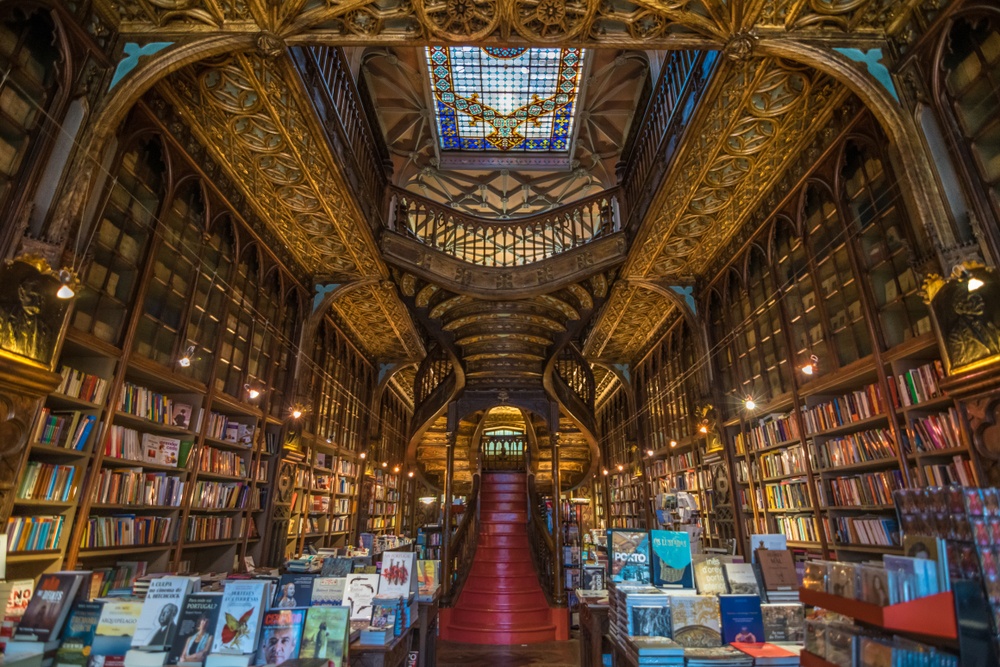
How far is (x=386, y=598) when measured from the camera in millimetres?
2684

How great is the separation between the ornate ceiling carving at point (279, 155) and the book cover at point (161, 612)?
11.4 ft

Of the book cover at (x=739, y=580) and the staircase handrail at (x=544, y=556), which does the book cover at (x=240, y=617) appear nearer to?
the book cover at (x=739, y=580)

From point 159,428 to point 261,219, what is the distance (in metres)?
2.56

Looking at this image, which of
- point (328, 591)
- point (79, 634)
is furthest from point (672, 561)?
point (79, 634)

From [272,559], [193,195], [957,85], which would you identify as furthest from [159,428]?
[957,85]

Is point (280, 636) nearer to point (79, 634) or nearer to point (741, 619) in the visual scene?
point (79, 634)

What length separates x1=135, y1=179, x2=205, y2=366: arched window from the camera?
421 cm

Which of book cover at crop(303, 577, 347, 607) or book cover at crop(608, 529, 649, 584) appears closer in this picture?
book cover at crop(303, 577, 347, 607)

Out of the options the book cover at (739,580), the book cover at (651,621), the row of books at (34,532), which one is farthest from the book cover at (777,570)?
the row of books at (34,532)

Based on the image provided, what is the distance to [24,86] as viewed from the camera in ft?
9.80

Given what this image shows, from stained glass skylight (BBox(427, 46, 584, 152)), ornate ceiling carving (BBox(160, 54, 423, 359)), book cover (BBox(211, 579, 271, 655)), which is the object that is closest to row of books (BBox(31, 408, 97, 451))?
book cover (BBox(211, 579, 271, 655))

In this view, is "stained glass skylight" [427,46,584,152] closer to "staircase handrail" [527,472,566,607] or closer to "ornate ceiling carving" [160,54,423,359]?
"ornate ceiling carving" [160,54,423,359]

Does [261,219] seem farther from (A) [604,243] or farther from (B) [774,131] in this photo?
(B) [774,131]

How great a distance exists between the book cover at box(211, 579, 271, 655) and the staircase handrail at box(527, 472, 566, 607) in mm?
5595
